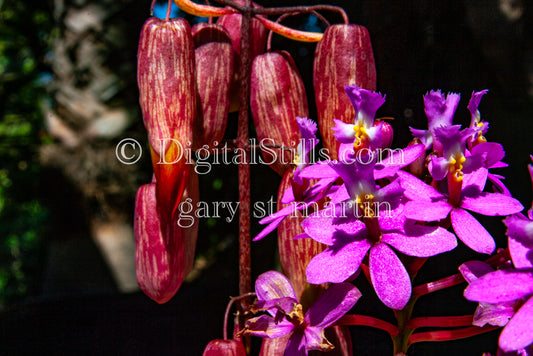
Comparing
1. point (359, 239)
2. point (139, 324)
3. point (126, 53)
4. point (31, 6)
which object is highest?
point (31, 6)

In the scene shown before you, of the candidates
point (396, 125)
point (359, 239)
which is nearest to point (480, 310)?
point (359, 239)

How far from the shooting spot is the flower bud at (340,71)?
27cm

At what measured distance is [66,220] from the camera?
3.22 feet

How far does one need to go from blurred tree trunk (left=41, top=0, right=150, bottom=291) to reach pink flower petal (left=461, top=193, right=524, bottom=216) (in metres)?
0.77

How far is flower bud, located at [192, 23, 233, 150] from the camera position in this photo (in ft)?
0.93

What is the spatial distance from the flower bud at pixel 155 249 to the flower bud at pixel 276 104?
0.08 metres

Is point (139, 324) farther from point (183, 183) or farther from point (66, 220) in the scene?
point (66, 220)

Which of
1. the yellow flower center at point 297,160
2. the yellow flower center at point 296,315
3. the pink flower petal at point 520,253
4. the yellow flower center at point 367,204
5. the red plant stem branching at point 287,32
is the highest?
the red plant stem branching at point 287,32

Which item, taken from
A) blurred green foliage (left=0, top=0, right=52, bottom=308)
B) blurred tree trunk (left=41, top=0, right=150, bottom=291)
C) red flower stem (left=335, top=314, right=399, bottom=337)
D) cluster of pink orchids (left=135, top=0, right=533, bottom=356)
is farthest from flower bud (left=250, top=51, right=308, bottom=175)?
blurred green foliage (left=0, top=0, right=52, bottom=308)

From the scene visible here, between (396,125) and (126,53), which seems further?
(126,53)

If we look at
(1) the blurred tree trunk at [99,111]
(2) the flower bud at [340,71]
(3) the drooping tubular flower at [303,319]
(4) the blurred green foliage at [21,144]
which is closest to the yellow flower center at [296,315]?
(3) the drooping tubular flower at [303,319]

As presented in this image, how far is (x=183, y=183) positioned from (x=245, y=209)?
6cm

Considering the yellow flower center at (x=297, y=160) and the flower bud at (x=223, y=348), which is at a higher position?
the yellow flower center at (x=297, y=160)

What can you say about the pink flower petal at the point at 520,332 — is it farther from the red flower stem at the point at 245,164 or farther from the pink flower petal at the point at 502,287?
the red flower stem at the point at 245,164
